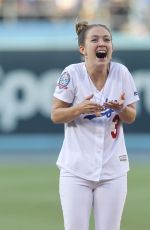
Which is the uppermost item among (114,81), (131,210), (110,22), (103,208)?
(110,22)

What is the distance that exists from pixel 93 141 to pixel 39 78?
11.1 meters

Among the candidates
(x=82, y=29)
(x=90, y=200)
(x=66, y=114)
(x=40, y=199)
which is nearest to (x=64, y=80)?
(x=66, y=114)

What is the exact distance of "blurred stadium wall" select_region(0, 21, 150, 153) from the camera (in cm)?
1692

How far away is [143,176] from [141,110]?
13.2ft

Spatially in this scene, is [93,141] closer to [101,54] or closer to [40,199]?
[101,54]

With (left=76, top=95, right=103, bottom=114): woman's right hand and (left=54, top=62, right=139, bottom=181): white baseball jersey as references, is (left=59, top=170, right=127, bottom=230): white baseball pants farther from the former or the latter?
(left=76, top=95, right=103, bottom=114): woman's right hand

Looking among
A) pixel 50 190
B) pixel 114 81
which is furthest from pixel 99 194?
pixel 50 190

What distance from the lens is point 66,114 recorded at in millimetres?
5930

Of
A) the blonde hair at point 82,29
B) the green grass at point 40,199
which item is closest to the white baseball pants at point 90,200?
the blonde hair at point 82,29

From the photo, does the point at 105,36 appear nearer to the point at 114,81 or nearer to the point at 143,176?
the point at 114,81

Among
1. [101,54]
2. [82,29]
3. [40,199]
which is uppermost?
[82,29]

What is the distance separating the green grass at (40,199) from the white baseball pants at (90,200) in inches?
124

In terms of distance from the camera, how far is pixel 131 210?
34.4 ft

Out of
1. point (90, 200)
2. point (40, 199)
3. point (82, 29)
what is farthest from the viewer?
point (40, 199)
